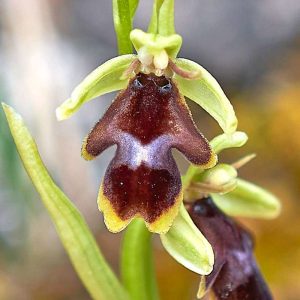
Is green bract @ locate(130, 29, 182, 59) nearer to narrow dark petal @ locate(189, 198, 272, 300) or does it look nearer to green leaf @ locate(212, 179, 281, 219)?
narrow dark petal @ locate(189, 198, 272, 300)

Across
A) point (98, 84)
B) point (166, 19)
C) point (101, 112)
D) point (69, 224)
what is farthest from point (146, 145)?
point (101, 112)

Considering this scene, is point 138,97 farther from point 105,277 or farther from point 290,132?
point 290,132

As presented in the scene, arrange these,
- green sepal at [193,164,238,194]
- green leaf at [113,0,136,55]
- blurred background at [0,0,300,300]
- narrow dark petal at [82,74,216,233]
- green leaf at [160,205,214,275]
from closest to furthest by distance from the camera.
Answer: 1. narrow dark petal at [82,74,216,233]
2. green leaf at [160,205,214,275]
3. green leaf at [113,0,136,55]
4. green sepal at [193,164,238,194]
5. blurred background at [0,0,300,300]

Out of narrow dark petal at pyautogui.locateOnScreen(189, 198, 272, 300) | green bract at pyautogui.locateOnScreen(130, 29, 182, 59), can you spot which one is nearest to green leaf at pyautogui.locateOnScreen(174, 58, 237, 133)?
green bract at pyautogui.locateOnScreen(130, 29, 182, 59)

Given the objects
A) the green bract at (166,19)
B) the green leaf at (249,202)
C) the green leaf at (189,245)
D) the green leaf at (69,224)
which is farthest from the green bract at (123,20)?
the green leaf at (249,202)

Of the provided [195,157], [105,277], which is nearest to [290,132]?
[105,277]

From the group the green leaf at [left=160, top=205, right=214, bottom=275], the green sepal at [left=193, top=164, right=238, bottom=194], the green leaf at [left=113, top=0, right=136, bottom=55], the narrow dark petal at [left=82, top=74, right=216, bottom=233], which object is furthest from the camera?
the green sepal at [left=193, top=164, right=238, bottom=194]

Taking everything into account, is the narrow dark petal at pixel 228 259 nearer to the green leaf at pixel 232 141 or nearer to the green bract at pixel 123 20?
the green leaf at pixel 232 141
